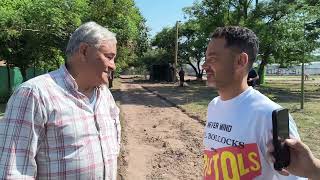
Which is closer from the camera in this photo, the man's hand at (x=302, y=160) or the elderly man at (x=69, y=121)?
the man's hand at (x=302, y=160)

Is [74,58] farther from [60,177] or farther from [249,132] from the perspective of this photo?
[249,132]

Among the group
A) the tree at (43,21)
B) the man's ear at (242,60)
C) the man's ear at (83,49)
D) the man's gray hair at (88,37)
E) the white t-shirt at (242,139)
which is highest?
the tree at (43,21)

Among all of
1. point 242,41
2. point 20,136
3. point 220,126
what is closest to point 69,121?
point 20,136

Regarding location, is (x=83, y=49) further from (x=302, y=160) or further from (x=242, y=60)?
(x=302, y=160)

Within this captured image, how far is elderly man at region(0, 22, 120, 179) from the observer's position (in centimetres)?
248

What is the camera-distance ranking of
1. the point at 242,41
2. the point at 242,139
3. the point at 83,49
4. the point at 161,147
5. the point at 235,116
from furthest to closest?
the point at 161,147
the point at 83,49
the point at 242,41
the point at 235,116
the point at 242,139

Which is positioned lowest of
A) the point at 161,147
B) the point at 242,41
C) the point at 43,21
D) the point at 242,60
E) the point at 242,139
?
the point at 161,147

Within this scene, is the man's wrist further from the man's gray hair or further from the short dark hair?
the man's gray hair

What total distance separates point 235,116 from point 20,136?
109 cm

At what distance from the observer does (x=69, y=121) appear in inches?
104

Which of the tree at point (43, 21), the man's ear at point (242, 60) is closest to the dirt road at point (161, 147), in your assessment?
the tree at point (43, 21)

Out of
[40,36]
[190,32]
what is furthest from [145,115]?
[190,32]

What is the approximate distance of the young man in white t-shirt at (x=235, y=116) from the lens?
2387mm

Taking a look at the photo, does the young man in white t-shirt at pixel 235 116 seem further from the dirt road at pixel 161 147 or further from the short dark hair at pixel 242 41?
the dirt road at pixel 161 147
